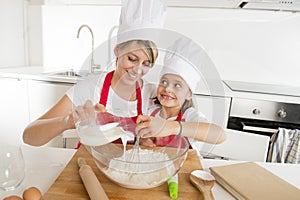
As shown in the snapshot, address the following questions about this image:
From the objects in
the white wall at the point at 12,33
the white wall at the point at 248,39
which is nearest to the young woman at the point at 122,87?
the white wall at the point at 248,39

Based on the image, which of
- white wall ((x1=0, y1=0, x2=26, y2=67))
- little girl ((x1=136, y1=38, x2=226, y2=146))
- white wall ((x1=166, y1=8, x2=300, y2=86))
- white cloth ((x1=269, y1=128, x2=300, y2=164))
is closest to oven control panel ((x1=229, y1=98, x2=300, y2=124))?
white cloth ((x1=269, y1=128, x2=300, y2=164))

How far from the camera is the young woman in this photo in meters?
0.60

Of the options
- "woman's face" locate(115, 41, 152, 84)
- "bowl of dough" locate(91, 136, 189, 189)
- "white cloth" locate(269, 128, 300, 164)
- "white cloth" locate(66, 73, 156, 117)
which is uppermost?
"woman's face" locate(115, 41, 152, 84)

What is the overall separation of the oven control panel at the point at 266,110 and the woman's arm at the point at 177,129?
0.63 metres

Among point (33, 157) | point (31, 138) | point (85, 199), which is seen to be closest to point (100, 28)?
point (31, 138)

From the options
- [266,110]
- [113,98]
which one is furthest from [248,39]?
[113,98]

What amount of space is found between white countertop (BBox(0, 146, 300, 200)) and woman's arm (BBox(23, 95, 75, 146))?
5cm

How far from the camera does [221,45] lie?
65.2 inches

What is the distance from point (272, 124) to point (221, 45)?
0.62 m

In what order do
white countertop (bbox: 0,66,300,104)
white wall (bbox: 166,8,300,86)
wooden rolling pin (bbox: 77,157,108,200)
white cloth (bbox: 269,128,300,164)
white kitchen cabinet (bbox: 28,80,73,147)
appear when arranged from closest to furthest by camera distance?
1. wooden rolling pin (bbox: 77,157,108,200)
2. white cloth (bbox: 269,128,300,164)
3. white countertop (bbox: 0,66,300,104)
4. white kitchen cabinet (bbox: 28,80,73,147)
5. white wall (bbox: 166,8,300,86)

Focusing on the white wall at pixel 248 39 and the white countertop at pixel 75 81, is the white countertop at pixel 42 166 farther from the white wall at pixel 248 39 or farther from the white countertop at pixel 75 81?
the white wall at pixel 248 39

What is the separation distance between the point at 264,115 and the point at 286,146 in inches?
7.7

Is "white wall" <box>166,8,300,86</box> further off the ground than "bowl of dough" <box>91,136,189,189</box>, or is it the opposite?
"white wall" <box>166,8,300,86</box>

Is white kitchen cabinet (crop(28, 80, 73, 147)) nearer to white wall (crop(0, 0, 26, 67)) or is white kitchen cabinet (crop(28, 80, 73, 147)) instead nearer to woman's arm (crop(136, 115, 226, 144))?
white wall (crop(0, 0, 26, 67))
